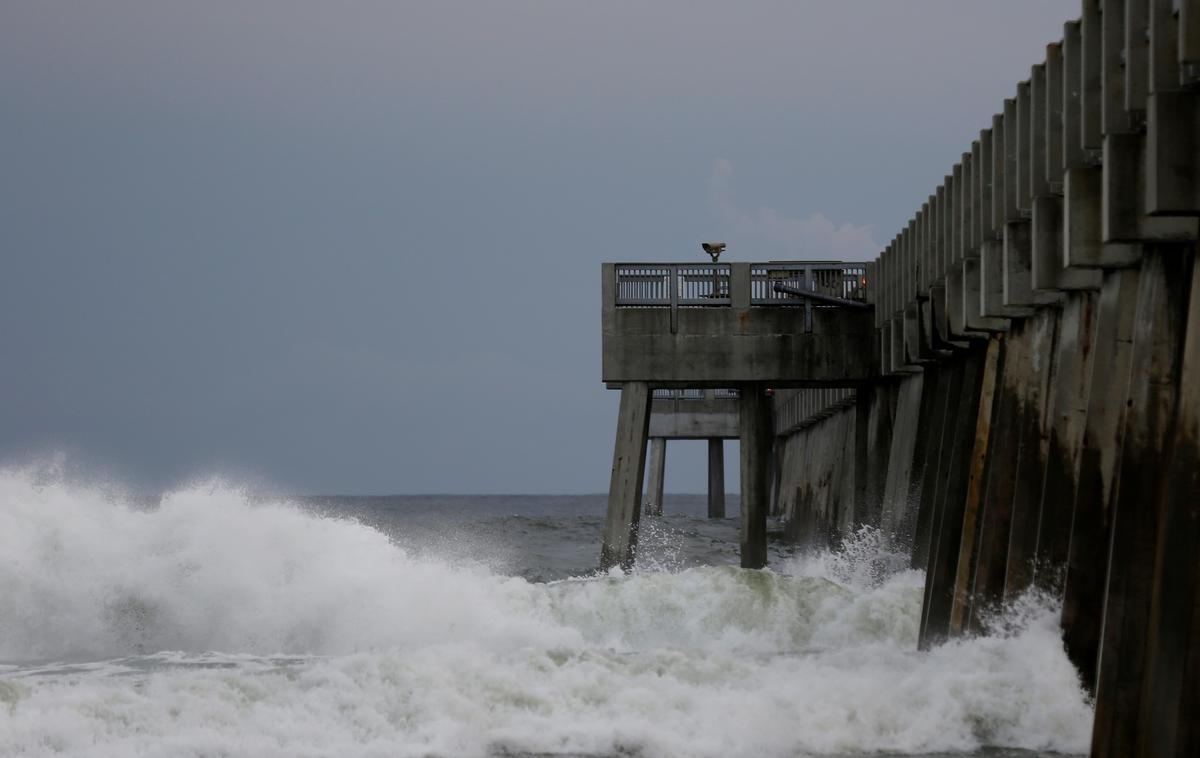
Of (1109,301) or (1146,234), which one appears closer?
(1146,234)

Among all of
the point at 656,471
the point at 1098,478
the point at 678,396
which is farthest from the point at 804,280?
the point at 656,471

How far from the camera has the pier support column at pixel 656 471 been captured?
2412 inches

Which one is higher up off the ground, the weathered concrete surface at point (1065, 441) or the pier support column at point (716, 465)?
the weathered concrete surface at point (1065, 441)

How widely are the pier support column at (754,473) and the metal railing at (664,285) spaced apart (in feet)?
6.12

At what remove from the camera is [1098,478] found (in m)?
12.0

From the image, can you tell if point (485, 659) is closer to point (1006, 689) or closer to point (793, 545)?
point (1006, 689)

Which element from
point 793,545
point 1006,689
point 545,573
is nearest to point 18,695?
point 1006,689

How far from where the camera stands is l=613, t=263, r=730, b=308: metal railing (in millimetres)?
26281

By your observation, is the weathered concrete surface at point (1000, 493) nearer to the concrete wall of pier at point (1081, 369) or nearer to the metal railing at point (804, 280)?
the concrete wall of pier at point (1081, 369)

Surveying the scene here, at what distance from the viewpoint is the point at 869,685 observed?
13.3 meters

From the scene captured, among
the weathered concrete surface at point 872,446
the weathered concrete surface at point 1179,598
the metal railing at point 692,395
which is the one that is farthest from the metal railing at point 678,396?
the weathered concrete surface at point 1179,598

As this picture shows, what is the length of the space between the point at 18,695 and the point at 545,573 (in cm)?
2421

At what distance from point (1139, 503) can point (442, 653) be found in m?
6.75

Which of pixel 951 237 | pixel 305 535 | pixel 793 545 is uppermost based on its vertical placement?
pixel 951 237
